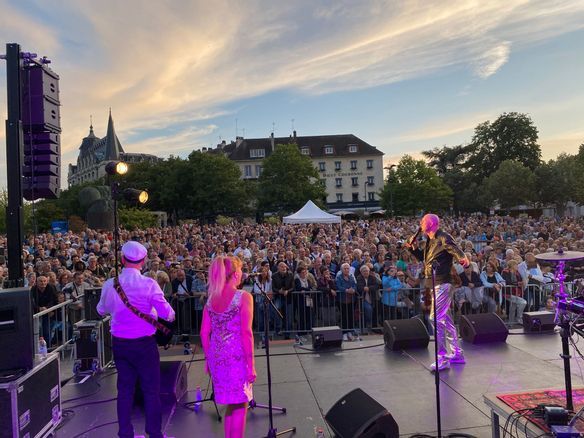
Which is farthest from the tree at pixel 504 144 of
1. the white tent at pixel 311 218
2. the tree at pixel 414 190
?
the white tent at pixel 311 218

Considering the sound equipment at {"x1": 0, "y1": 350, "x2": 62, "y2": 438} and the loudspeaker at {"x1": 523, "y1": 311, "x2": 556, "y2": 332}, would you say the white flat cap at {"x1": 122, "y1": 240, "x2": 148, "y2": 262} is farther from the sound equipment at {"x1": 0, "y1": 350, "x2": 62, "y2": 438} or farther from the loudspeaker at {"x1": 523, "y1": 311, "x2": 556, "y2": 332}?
the loudspeaker at {"x1": 523, "y1": 311, "x2": 556, "y2": 332}

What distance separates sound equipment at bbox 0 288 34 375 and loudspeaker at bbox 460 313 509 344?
6626mm

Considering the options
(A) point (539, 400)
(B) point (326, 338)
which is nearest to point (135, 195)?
(B) point (326, 338)

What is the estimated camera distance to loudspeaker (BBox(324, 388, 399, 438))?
158 inches

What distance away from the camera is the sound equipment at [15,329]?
405 centimetres

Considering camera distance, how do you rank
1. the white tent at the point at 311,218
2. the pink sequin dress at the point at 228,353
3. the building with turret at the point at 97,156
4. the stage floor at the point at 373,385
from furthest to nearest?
the building with turret at the point at 97,156, the white tent at the point at 311,218, the stage floor at the point at 373,385, the pink sequin dress at the point at 228,353

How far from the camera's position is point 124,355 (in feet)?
14.1

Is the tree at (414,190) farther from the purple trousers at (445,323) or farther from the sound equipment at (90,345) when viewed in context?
the sound equipment at (90,345)

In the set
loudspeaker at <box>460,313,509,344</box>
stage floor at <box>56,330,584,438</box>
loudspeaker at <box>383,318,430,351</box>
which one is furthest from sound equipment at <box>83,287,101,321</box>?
loudspeaker at <box>460,313,509,344</box>

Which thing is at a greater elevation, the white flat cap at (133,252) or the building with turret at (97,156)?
the building with turret at (97,156)

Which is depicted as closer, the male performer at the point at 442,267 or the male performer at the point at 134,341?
the male performer at the point at 134,341

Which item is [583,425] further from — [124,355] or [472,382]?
[124,355]

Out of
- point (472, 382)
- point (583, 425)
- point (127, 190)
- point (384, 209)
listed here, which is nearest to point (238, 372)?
point (583, 425)

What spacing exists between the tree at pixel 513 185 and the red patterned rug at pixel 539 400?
52500mm
